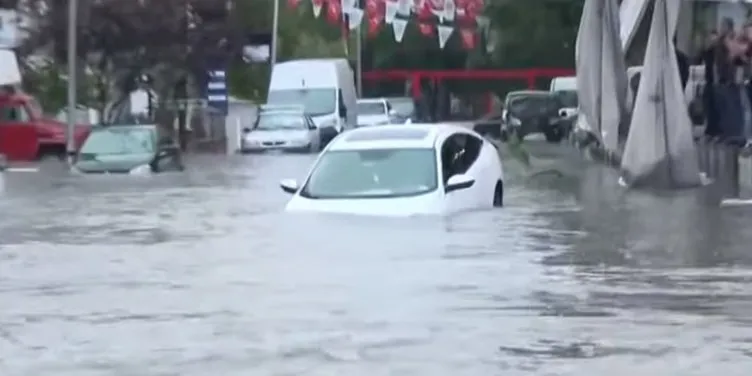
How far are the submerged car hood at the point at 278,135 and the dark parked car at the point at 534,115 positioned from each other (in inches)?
319

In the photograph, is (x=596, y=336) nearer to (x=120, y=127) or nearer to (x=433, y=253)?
(x=433, y=253)

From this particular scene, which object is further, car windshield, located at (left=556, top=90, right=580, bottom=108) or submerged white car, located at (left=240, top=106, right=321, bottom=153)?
car windshield, located at (left=556, top=90, right=580, bottom=108)

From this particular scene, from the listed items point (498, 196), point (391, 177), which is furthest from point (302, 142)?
point (391, 177)

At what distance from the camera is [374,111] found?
61000 millimetres

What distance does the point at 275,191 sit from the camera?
3173 centimetres

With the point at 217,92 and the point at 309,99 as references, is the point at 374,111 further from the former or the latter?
the point at 309,99

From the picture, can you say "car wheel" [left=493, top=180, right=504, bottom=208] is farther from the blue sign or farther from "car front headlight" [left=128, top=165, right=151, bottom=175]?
the blue sign

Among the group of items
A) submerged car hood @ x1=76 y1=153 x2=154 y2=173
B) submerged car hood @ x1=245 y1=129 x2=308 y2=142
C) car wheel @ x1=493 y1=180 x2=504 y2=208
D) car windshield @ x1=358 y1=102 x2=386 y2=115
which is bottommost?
car windshield @ x1=358 y1=102 x2=386 y2=115

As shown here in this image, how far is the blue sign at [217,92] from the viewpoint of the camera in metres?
61.3

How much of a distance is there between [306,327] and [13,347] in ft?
6.26

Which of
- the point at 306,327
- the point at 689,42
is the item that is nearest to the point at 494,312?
the point at 306,327

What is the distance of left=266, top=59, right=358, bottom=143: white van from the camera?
53.2 m

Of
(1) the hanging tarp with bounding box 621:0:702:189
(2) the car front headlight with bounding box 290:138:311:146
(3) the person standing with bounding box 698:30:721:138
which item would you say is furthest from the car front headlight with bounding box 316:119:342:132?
(1) the hanging tarp with bounding box 621:0:702:189

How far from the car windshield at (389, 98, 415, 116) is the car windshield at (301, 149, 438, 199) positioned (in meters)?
40.9
